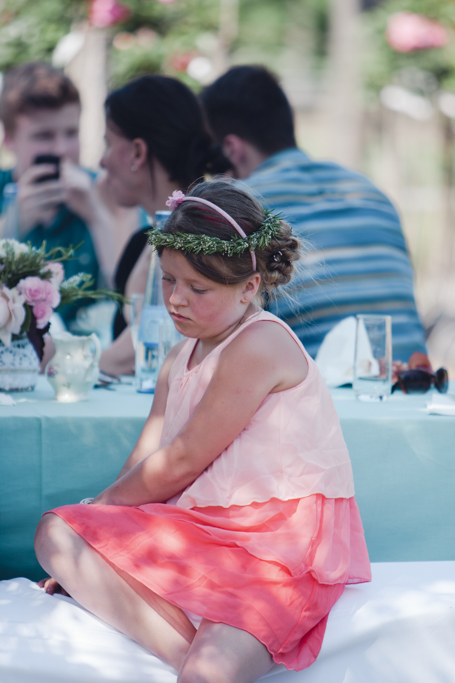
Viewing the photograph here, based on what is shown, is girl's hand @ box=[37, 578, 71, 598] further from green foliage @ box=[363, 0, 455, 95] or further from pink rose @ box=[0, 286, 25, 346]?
green foliage @ box=[363, 0, 455, 95]

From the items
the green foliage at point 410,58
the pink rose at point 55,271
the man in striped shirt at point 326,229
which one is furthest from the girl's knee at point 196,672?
the green foliage at point 410,58

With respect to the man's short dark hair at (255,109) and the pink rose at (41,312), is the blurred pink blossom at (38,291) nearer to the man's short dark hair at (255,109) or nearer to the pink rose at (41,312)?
the pink rose at (41,312)

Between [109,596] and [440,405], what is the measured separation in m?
1.00

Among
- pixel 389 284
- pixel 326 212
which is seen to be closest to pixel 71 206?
pixel 326 212

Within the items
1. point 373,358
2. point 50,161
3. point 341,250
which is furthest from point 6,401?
point 50,161

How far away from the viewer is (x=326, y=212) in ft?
9.64

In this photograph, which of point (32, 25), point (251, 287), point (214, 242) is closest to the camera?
point (214, 242)

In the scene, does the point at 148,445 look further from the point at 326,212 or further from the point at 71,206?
the point at 71,206

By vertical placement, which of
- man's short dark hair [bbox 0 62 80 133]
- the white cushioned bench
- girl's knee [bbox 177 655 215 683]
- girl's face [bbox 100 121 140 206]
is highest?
man's short dark hair [bbox 0 62 80 133]

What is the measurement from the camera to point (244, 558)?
1.35 meters

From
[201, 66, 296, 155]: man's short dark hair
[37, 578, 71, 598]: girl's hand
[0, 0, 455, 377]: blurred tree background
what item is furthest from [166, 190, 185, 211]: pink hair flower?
[0, 0, 455, 377]: blurred tree background

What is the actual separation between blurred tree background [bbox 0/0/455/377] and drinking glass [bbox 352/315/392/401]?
5.21 meters

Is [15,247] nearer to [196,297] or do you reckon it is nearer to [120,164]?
[196,297]

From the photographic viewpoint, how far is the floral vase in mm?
1876
